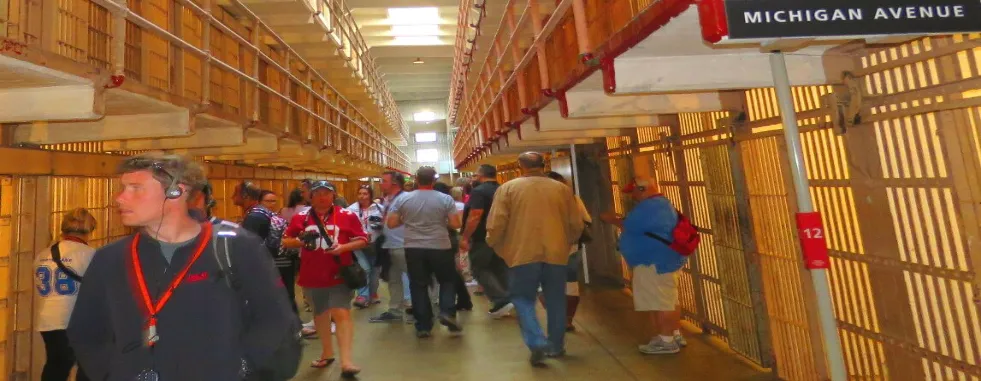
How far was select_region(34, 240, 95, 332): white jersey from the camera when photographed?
3.19 m

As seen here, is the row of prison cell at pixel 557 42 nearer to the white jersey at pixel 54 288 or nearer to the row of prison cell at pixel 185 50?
the row of prison cell at pixel 185 50

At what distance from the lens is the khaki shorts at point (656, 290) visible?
13.7 ft

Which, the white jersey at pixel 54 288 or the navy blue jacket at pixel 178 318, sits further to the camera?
the white jersey at pixel 54 288

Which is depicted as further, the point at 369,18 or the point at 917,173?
the point at 369,18

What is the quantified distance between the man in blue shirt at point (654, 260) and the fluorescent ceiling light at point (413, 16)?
13.1 m

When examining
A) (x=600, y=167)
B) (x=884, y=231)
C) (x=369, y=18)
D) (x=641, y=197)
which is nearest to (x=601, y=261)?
(x=600, y=167)

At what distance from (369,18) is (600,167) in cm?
1106

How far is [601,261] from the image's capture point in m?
7.59

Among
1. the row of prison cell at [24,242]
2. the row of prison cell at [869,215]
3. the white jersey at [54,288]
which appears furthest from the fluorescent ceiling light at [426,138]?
the white jersey at [54,288]

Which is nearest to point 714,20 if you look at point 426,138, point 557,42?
point 557,42

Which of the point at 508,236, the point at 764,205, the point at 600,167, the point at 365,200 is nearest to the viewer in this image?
the point at 764,205

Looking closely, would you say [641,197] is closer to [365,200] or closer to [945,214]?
[945,214]

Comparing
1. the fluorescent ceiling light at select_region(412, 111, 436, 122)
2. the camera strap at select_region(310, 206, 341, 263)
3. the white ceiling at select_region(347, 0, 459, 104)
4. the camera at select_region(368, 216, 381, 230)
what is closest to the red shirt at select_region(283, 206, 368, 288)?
the camera strap at select_region(310, 206, 341, 263)

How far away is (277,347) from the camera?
170 centimetres
